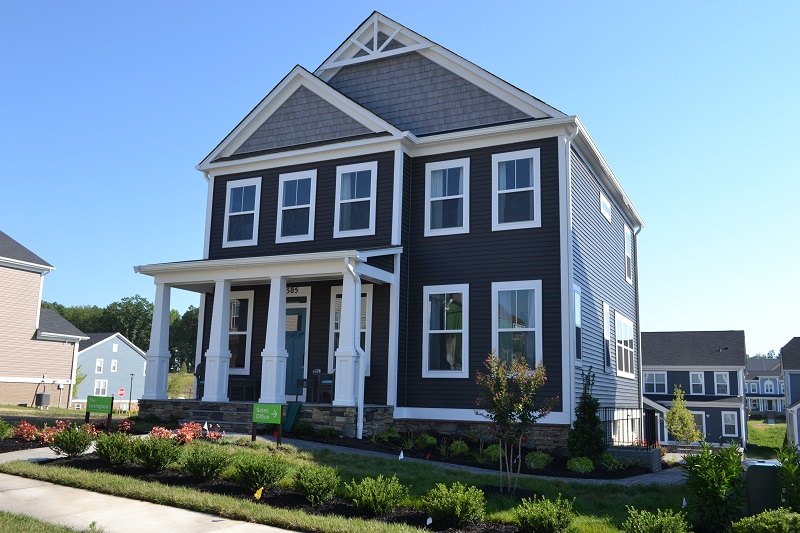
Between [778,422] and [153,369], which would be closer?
[153,369]

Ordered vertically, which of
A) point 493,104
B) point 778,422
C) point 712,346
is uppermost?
point 493,104

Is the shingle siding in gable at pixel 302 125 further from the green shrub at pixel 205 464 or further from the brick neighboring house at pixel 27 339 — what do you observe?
the brick neighboring house at pixel 27 339

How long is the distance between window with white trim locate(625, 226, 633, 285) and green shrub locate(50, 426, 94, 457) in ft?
58.4

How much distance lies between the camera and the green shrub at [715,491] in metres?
7.85

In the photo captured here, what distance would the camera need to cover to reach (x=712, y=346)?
47812 millimetres

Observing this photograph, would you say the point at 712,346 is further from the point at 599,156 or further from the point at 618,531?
the point at 618,531

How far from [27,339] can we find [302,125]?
22799 mm

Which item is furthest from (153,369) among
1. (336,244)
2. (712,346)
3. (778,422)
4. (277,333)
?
(778,422)

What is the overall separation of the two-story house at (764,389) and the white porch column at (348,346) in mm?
82578

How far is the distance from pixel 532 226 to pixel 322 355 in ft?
20.0

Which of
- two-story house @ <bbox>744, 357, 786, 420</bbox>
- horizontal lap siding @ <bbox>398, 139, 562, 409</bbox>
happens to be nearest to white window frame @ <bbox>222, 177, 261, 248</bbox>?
horizontal lap siding @ <bbox>398, 139, 562, 409</bbox>

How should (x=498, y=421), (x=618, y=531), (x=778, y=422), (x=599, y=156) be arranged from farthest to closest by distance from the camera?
(x=778, y=422)
(x=599, y=156)
(x=498, y=421)
(x=618, y=531)

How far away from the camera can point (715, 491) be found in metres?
7.87

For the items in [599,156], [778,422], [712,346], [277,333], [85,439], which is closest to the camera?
[85,439]
